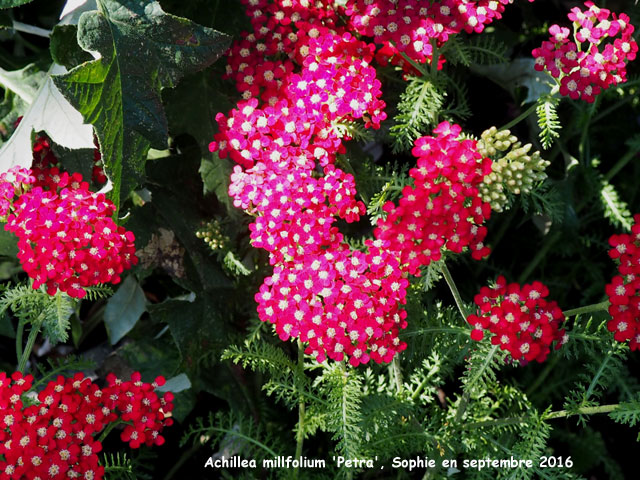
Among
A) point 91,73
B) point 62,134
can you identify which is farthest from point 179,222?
point 91,73

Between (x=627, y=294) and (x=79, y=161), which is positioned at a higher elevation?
(x=627, y=294)

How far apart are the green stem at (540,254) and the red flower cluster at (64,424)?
102cm

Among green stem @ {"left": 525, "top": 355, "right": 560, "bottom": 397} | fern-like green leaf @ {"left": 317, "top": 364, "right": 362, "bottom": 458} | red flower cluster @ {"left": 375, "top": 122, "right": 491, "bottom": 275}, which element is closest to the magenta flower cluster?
red flower cluster @ {"left": 375, "top": 122, "right": 491, "bottom": 275}

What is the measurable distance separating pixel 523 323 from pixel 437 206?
241mm

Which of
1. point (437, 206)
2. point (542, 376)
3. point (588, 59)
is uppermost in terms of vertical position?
point (588, 59)

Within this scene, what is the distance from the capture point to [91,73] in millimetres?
1238

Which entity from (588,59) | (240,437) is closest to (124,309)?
(240,437)

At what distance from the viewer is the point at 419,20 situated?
4.11 feet

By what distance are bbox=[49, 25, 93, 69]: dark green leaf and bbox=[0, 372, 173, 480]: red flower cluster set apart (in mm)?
613

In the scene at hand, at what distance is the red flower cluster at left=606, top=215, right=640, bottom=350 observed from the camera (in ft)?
3.74

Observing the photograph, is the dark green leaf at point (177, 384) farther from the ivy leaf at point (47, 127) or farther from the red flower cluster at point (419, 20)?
the red flower cluster at point (419, 20)

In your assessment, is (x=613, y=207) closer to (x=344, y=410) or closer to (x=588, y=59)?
(x=588, y=59)

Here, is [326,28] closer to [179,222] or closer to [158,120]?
[158,120]

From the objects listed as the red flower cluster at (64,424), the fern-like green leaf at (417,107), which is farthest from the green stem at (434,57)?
the red flower cluster at (64,424)
